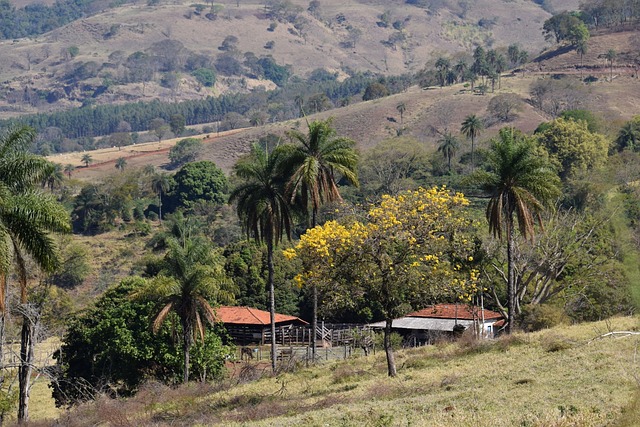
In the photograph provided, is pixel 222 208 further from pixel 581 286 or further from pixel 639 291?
pixel 639 291

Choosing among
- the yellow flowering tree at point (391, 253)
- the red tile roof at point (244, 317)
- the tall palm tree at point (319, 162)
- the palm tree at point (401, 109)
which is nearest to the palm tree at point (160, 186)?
the red tile roof at point (244, 317)

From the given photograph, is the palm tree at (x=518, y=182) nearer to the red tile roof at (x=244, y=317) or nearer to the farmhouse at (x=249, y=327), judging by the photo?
the farmhouse at (x=249, y=327)

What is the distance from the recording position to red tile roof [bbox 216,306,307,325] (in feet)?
187

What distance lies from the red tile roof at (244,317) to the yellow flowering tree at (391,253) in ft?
92.4

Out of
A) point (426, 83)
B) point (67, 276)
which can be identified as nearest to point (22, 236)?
point (67, 276)

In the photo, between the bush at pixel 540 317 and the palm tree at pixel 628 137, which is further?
the palm tree at pixel 628 137

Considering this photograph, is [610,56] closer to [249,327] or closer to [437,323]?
[437,323]

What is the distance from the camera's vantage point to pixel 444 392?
25.1 meters

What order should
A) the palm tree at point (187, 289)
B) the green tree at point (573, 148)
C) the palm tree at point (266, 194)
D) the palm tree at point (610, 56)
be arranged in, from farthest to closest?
the palm tree at point (610, 56) → the green tree at point (573, 148) → the palm tree at point (266, 194) → the palm tree at point (187, 289)

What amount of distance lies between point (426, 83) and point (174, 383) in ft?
541

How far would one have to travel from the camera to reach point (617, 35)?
19375 cm

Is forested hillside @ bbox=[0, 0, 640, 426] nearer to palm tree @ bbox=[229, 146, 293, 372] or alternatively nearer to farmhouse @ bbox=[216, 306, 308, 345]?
palm tree @ bbox=[229, 146, 293, 372]

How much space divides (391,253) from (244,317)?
97.6 feet

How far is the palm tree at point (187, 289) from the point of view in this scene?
38.7 meters
